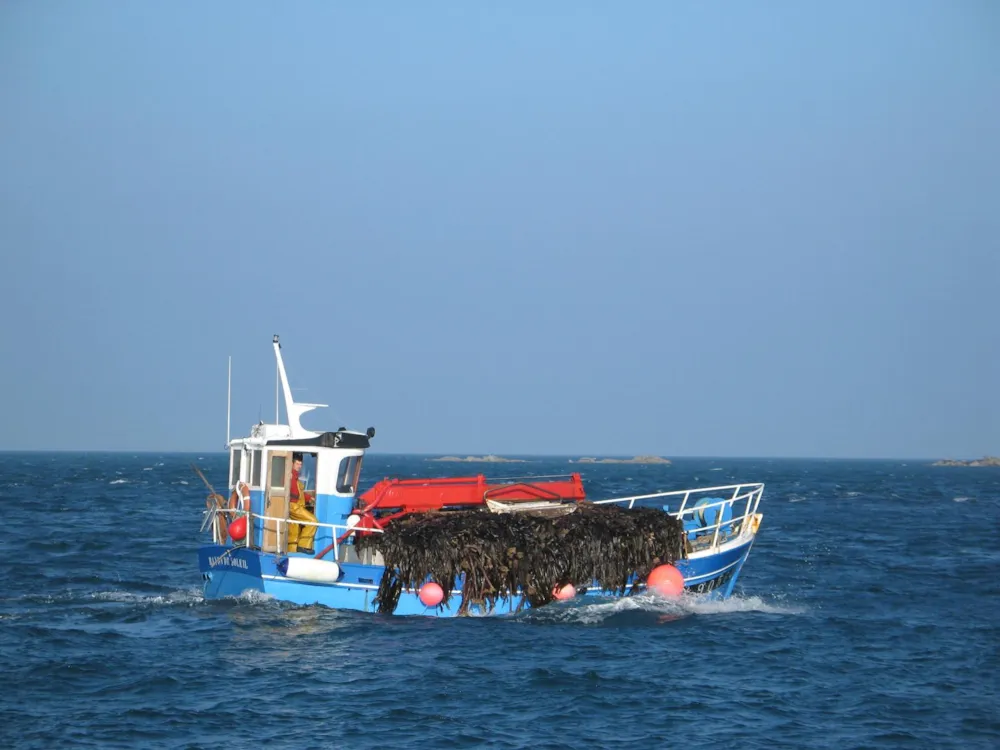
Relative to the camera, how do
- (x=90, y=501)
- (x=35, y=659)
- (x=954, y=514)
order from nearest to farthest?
(x=35, y=659) → (x=954, y=514) → (x=90, y=501)

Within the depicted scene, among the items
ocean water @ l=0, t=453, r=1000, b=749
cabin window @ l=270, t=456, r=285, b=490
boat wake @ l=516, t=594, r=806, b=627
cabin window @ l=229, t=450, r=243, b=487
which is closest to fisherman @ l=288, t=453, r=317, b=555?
cabin window @ l=270, t=456, r=285, b=490

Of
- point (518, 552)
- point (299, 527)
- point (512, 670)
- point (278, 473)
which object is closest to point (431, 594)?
point (518, 552)

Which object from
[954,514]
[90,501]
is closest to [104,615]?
[90,501]

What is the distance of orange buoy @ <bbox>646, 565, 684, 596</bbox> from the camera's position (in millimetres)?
23359

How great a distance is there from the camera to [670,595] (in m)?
23.6

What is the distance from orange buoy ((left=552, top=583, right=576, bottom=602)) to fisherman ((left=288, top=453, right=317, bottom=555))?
17.0 ft

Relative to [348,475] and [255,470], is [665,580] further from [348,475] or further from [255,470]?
[255,470]

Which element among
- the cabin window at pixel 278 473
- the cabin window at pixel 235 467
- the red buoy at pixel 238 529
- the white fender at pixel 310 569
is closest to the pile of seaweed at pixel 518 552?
the white fender at pixel 310 569

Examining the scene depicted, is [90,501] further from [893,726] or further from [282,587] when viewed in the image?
[893,726]

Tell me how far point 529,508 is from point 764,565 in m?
13.2

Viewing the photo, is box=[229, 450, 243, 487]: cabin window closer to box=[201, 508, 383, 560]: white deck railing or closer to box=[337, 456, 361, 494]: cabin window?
box=[201, 508, 383, 560]: white deck railing

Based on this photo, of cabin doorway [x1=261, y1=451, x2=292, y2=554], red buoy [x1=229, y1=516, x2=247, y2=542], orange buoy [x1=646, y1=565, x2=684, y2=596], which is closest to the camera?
orange buoy [x1=646, y1=565, x2=684, y2=596]

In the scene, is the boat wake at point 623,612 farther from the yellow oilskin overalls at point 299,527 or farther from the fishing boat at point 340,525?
the yellow oilskin overalls at point 299,527

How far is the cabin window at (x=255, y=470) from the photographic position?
2502 cm
